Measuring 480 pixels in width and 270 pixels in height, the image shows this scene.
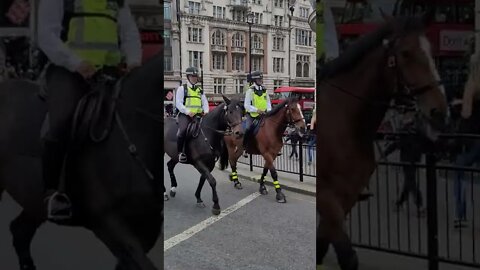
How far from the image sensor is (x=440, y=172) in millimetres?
2338

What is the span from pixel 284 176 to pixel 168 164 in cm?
311

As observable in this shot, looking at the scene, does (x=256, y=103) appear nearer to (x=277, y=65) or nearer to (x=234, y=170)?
(x=234, y=170)

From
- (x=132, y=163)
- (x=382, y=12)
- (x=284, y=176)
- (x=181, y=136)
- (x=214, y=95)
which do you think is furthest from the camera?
(x=284, y=176)

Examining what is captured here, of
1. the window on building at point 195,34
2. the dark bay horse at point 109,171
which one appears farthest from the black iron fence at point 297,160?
the dark bay horse at point 109,171

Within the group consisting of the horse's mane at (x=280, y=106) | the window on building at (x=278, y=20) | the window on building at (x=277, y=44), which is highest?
the window on building at (x=278, y=20)

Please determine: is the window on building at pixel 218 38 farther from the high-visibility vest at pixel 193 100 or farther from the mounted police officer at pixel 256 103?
the mounted police officer at pixel 256 103

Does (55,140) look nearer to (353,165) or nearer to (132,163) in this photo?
(132,163)

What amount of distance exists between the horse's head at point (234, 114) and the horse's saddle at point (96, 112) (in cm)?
577

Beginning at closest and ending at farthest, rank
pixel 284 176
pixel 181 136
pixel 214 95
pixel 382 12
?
1. pixel 382 12
2. pixel 181 136
3. pixel 214 95
4. pixel 284 176

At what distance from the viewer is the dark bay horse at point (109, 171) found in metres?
2.56

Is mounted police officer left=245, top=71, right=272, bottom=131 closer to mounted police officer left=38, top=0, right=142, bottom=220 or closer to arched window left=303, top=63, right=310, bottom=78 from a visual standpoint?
arched window left=303, top=63, right=310, bottom=78

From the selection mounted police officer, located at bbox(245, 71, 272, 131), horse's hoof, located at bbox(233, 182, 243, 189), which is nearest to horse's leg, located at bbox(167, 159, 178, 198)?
horse's hoof, located at bbox(233, 182, 243, 189)

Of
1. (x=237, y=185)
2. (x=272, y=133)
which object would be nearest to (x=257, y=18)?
(x=272, y=133)

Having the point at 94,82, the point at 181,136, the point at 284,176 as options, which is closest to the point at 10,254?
the point at 94,82
